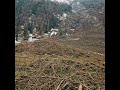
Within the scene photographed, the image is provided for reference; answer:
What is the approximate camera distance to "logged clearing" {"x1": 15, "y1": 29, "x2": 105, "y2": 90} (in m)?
1.04

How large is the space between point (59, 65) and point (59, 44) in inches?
4.4

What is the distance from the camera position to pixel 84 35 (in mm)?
1086

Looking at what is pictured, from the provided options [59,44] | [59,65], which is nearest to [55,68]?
[59,65]

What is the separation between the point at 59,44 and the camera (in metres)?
1.08

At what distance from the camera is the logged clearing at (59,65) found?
3.41 ft

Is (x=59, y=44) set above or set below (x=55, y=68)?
above

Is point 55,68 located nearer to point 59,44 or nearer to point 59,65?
point 59,65

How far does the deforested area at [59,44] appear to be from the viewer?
3.43 feet

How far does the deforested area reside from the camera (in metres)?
1.04

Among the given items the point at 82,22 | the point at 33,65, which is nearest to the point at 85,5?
the point at 82,22
